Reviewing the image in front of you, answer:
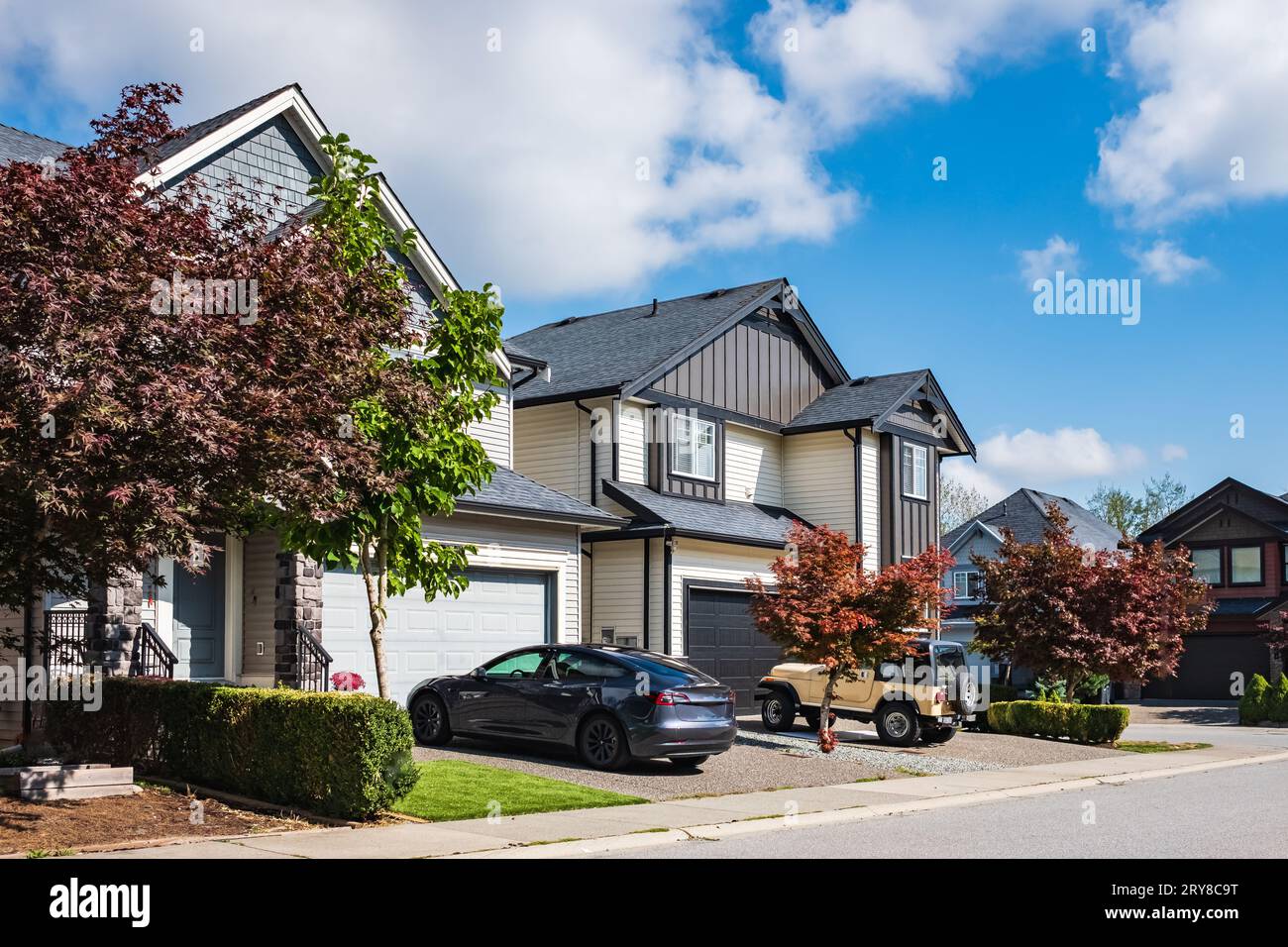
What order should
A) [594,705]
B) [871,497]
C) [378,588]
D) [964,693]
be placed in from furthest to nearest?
[871,497], [964,693], [594,705], [378,588]

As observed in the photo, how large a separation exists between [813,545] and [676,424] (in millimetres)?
7729

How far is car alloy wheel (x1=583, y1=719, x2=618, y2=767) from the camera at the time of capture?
52.2 feet

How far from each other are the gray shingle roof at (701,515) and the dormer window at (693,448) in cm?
66

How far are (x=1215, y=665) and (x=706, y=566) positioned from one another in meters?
27.6

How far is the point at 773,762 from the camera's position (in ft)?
58.9

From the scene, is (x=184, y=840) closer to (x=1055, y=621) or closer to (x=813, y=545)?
(x=813, y=545)

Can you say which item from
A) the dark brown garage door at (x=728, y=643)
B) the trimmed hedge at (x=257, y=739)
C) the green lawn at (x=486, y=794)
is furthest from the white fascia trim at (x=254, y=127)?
the dark brown garage door at (x=728, y=643)

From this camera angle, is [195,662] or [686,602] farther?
[686,602]

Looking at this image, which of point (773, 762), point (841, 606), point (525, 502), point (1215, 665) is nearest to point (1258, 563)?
point (1215, 665)

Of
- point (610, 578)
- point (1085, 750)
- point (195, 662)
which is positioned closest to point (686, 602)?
point (610, 578)

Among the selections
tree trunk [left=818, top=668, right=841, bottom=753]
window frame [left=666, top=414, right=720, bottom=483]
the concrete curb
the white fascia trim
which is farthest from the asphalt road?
the white fascia trim

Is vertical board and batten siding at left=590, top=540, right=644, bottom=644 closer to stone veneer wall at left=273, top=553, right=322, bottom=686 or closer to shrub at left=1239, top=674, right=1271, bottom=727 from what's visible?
stone veneer wall at left=273, top=553, right=322, bottom=686

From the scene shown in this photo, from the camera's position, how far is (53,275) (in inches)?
387

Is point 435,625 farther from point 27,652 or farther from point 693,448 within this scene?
point 693,448
